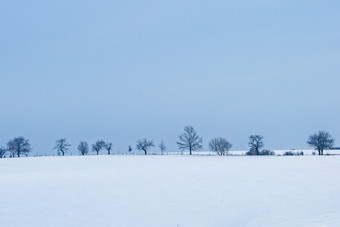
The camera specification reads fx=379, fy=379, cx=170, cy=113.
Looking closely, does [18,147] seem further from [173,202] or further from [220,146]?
[173,202]

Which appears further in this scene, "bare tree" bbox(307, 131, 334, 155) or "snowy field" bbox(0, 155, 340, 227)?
"bare tree" bbox(307, 131, 334, 155)

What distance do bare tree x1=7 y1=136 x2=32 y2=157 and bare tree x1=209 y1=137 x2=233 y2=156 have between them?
54642mm

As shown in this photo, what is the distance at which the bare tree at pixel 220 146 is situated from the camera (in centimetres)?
11412

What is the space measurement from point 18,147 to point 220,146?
58612 millimetres

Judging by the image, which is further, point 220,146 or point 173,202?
point 220,146

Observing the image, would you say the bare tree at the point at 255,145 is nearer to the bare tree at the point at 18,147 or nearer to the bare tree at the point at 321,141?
the bare tree at the point at 321,141

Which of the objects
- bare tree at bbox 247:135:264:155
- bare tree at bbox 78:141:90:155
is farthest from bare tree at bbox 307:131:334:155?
bare tree at bbox 78:141:90:155

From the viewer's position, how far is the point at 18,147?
10738 centimetres

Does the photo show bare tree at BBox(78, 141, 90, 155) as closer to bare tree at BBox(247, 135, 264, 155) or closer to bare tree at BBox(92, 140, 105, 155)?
bare tree at BBox(92, 140, 105, 155)

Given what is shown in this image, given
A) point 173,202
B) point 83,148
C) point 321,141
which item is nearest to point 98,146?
point 83,148

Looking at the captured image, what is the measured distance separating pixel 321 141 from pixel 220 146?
28.4 meters

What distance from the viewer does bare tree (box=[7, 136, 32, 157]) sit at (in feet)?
352

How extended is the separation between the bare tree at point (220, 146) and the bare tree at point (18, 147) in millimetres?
54642

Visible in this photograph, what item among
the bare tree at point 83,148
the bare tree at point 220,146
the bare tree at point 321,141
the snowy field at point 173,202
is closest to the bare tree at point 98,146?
the bare tree at point 83,148
